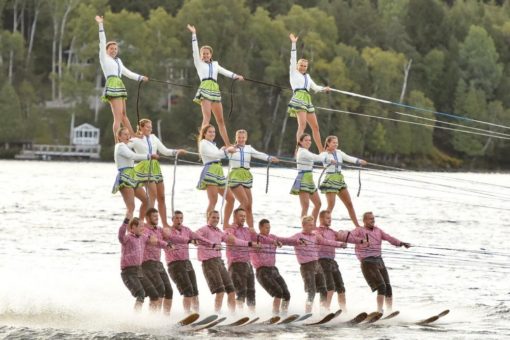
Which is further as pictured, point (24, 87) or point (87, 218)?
point (24, 87)

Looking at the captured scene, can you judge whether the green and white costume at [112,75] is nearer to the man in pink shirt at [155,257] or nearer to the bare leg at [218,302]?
the man in pink shirt at [155,257]

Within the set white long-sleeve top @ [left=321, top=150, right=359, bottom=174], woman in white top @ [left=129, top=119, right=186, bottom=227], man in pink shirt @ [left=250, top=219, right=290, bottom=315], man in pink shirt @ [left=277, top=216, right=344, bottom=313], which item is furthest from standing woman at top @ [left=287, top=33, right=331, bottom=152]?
woman in white top @ [left=129, top=119, right=186, bottom=227]

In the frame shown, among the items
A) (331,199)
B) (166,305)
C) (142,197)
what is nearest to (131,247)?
(166,305)

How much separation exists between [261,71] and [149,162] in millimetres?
88740

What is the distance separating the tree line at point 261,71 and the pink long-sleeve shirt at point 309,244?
243 ft

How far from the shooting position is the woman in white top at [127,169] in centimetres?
2836

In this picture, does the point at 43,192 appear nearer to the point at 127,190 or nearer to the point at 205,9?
the point at 205,9

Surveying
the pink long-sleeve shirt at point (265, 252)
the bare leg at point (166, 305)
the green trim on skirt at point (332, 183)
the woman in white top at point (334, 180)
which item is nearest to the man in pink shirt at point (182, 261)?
the bare leg at point (166, 305)

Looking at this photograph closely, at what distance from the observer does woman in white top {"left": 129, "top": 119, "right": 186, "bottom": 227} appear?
2898 cm

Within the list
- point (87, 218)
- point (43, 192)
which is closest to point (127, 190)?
point (87, 218)

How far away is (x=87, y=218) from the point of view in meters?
67.5

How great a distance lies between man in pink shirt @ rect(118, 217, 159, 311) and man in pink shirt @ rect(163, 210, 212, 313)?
1.78 ft

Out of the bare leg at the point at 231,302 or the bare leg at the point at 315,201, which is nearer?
the bare leg at the point at 231,302

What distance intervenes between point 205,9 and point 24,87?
17617 millimetres
